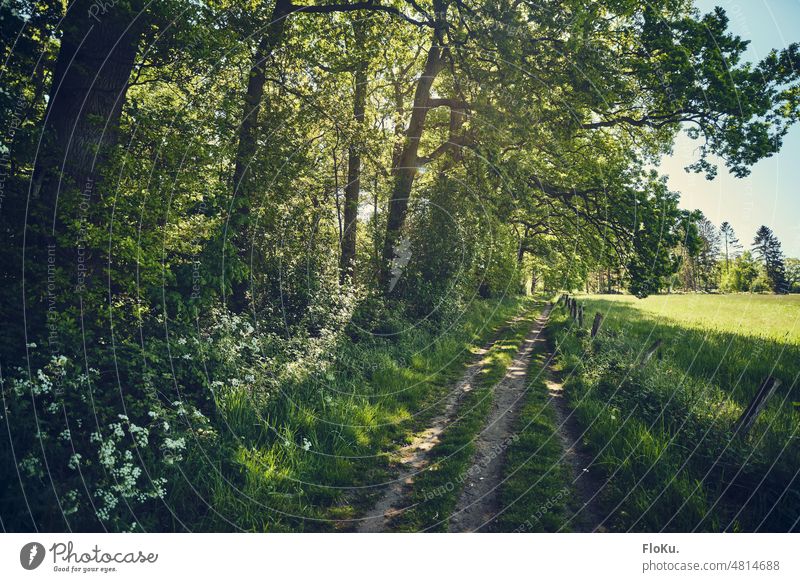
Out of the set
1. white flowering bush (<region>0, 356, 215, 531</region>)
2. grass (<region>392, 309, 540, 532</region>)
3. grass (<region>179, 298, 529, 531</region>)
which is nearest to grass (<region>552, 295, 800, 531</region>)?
grass (<region>392, 309, 540, 532</region>)

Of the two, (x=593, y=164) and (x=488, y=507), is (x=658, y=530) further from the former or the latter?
(x=593, y=164)

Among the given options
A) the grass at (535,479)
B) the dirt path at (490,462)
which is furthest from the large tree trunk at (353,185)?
the grass at (535,479)

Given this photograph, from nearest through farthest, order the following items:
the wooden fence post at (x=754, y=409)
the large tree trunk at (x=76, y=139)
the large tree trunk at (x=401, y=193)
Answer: the wooden fence post at (x=754, y=409) < the large tree trunk at (x=76, y=139) < the large tree trunk at (x=401, y=193)

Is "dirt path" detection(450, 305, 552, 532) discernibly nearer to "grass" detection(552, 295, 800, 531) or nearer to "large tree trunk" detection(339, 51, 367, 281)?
"grass" detection(552, 295, 800, 531)

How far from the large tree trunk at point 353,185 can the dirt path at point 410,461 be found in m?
6.18

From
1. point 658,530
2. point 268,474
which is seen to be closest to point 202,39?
point 268,474

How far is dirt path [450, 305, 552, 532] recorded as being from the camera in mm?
4176

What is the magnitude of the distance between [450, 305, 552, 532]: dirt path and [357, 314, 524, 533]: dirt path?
2.44 ft

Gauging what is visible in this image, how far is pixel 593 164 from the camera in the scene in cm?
1320

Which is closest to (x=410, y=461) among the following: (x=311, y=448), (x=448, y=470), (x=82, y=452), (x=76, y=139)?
(x=448, y=470)

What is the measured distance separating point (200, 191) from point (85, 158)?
164cm

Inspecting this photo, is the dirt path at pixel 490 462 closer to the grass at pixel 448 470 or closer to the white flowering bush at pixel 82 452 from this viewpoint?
the grass at pixel 448 470

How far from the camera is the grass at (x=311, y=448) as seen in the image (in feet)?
13.5
